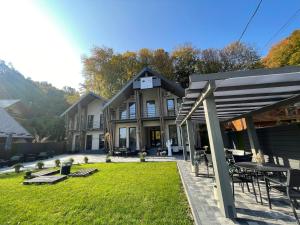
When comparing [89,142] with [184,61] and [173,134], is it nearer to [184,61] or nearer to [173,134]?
[173,134]

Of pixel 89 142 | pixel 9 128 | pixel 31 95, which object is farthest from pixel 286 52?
pixel 31 95

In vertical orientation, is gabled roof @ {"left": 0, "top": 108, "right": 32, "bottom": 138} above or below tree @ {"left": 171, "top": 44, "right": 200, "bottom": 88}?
below

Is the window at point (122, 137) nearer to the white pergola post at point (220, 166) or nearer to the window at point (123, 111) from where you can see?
the window at point (123, 111)

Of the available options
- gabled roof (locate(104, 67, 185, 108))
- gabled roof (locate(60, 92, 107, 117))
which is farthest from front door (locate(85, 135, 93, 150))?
gabled roof (locate(104, 67, 185, 108))

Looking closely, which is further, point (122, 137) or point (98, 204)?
point (122, 137)

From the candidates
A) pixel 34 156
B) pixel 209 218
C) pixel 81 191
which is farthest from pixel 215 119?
pixel 34 156

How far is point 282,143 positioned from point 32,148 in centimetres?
1904

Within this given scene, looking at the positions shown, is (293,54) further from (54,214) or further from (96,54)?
(96,54)

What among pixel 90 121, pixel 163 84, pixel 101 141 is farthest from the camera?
pixel 90 121

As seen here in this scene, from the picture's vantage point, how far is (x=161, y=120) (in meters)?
15.1

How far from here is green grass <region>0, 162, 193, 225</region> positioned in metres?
3.03

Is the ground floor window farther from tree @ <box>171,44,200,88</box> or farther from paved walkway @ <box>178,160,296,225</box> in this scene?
paved walkway @ <box>178,160,296,225</box>

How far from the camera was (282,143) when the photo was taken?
203 inches

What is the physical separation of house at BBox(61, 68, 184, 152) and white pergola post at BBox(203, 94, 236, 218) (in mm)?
11831
